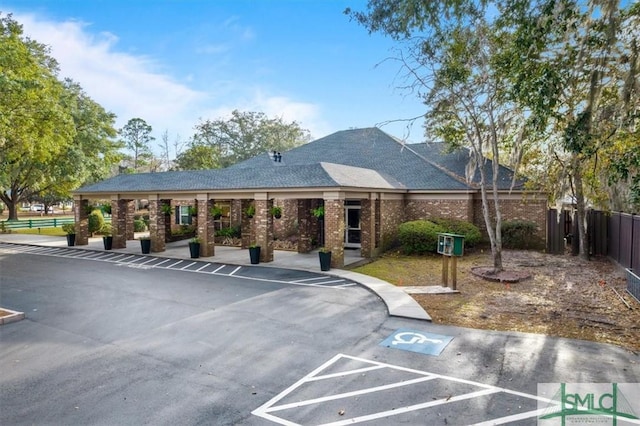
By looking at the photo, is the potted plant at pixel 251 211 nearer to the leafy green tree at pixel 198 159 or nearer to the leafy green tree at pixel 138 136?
the leafy green tree at pixel 198 159

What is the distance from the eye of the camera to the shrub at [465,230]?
53.9 ft

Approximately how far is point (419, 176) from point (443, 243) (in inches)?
384

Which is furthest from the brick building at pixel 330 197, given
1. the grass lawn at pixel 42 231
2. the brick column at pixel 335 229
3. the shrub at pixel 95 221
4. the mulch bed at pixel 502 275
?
the grass lawn at pixel 42 231

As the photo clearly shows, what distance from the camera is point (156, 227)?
60.2 feet

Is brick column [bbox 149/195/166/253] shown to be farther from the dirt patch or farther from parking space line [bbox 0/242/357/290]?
the dirt patch

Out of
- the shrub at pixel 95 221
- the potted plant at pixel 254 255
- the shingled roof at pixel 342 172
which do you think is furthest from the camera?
the shrub at pixel 95 221

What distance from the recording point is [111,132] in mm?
32094

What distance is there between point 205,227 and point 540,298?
1318cm

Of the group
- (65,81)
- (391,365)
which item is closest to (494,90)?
(391,365)

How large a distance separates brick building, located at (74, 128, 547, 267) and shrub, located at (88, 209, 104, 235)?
4132 mm

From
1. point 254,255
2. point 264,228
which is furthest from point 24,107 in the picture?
point 254,255

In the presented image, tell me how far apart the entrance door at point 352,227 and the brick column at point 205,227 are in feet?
21.9

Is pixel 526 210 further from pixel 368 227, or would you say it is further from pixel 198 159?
pixel 198 159

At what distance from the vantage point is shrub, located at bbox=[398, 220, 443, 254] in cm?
1598
